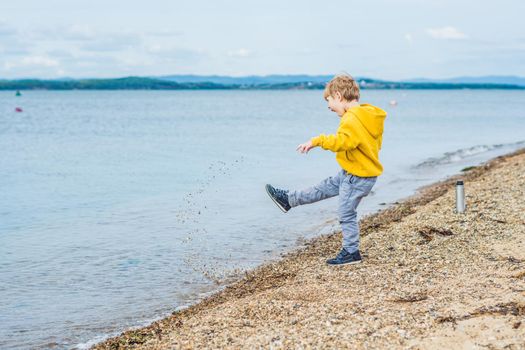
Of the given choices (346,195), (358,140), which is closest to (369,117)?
(358,140)

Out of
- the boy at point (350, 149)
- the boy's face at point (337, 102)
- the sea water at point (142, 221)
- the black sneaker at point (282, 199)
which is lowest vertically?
the sea water at point (142, 221)

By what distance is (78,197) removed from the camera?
20172 millimetres

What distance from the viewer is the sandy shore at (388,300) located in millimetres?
5738

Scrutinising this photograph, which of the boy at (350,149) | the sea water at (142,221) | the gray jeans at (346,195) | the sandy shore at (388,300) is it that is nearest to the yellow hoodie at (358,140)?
the boy at (350,149)

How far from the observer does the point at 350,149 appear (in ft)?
26.4

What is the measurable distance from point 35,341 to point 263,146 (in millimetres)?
29910

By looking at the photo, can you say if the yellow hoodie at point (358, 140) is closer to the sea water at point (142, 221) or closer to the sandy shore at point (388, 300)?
the sandy shore at point (388, 300)

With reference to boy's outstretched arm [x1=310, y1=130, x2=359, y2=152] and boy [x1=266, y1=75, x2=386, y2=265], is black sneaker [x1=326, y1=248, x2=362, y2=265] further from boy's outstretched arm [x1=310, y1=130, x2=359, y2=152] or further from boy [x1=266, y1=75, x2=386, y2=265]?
boy's outstretched arm [x1=310, y1=130, x2=359, y2=152]

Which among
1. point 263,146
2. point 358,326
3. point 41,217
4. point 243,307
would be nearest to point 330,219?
point 41,217

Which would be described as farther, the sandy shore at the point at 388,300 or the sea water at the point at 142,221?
the sea water at the point at 142,221

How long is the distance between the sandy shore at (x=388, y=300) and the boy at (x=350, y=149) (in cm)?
57

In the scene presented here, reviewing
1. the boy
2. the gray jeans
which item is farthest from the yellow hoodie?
the gray jeans

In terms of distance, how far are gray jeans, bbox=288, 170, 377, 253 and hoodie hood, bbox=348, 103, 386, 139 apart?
64 centimetres

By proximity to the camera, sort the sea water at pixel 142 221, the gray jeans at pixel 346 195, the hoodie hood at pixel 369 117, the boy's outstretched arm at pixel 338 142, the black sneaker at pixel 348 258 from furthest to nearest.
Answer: the sea water at pixel 142 221 → the black sneaker at pixel 348 258 → the gray jeans at pixel 346 195 → the hoodie hood at pixel 369 117 → the boy's outstretched arm at pixel 338 142
